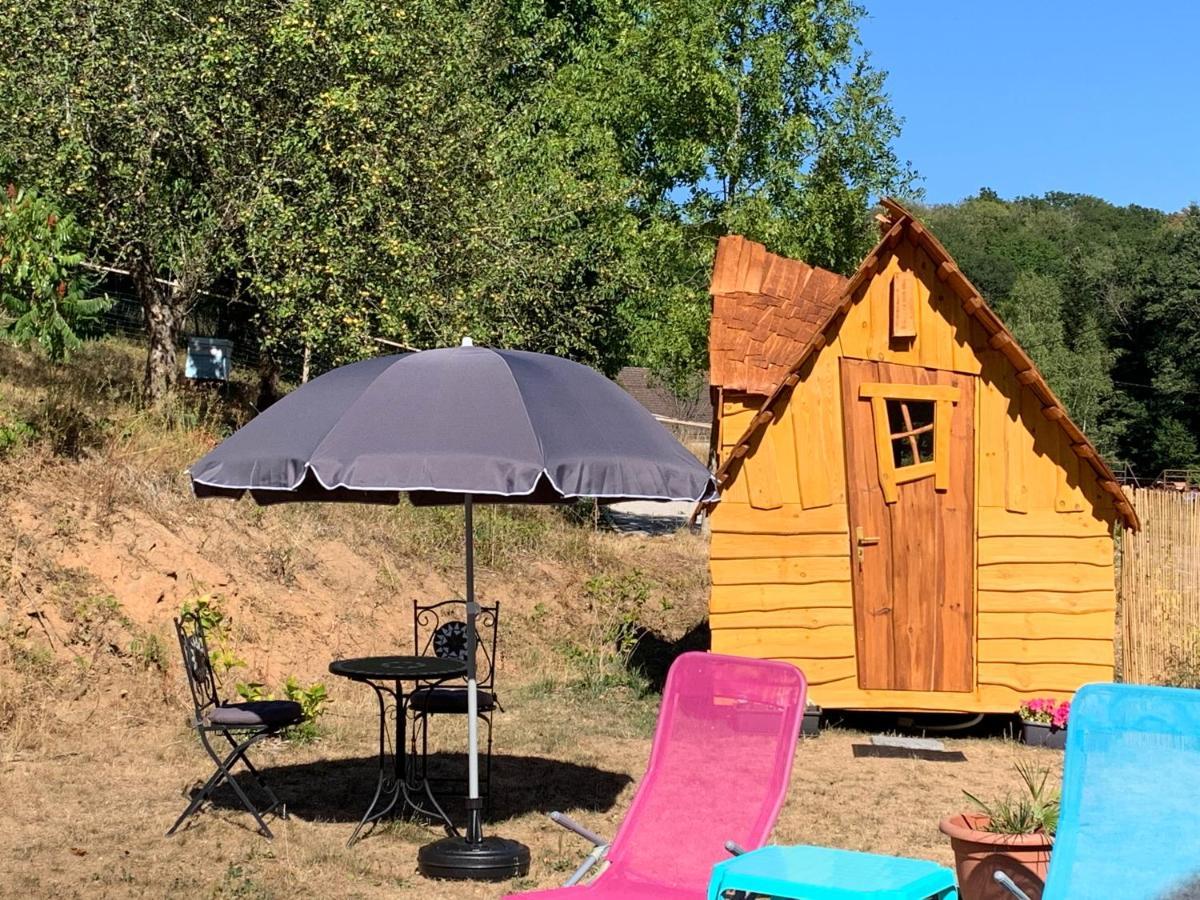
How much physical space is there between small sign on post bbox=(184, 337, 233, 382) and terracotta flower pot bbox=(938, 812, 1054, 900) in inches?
656

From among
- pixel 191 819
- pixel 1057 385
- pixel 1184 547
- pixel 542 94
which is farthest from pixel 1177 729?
pixel 1057 385

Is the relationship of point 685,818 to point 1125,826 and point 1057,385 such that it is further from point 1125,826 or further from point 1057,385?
point 1057,385

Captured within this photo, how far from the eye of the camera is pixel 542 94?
28359 mm

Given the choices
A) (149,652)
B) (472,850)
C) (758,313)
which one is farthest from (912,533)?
(149,652)

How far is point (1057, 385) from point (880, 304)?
185ft

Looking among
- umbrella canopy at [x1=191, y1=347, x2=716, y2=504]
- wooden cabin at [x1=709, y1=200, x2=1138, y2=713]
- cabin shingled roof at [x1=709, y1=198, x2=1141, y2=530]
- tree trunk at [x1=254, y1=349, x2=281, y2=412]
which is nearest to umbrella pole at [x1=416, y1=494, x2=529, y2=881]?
umbrella canopy at [x1=191, y1=347, x2=716, y2=504]

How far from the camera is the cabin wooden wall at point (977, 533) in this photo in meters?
12.0

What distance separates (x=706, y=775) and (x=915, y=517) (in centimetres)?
606

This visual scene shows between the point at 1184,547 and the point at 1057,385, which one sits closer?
the point at 1184,547

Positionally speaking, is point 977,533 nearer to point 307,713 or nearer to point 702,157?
point 307,713

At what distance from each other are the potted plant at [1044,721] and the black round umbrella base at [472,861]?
572 cm

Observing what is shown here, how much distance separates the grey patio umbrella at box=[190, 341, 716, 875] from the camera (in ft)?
21.4

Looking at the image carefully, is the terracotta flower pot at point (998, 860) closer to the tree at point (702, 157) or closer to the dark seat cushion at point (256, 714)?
the dark seat cushion at point (256, 714)

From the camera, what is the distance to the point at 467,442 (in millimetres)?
6656
